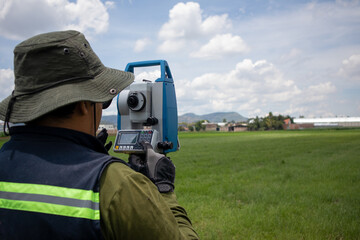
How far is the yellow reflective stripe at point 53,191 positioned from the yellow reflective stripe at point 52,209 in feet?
0.13

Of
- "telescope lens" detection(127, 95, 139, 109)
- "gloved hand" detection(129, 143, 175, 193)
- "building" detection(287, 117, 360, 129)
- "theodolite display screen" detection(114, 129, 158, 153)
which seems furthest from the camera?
"building" detection(287, 117, 360, 129)

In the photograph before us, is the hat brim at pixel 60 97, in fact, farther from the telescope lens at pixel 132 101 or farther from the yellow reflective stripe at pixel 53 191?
the telescope lens at pixel 132 101

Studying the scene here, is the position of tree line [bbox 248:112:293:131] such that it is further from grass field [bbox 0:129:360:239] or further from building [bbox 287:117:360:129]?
grass field [bbox 0:129:360:239]

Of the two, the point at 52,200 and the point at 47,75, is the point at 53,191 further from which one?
the point at 47,75

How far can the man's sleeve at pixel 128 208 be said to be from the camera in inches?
42.8

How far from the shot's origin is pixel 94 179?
111 centimetres

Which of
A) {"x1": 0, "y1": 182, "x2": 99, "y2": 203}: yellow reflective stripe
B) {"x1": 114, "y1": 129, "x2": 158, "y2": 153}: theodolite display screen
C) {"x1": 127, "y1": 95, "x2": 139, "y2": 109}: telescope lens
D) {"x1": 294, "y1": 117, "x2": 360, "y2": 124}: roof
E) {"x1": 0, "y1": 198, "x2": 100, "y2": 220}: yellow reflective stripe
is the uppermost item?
{"x1": 294, "y1": 117, "x2": 360, "y2": 124}: roof

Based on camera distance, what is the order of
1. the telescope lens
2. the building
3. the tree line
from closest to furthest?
the telescope lens
the tree line
the building

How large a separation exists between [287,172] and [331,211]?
408 centimetres

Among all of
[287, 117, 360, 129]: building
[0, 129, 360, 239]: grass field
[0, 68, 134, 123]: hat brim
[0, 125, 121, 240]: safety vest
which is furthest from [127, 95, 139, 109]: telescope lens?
[287, 117, 360, 129]: building

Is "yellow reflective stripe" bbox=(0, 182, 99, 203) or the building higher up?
the building

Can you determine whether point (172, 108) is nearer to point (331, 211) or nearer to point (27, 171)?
point (27, 171)

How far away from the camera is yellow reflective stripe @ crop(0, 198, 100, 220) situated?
3.56 ft

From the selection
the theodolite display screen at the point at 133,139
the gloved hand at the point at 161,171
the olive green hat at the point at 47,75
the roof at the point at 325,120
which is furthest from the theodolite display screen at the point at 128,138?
the roof at the point at 325,120
